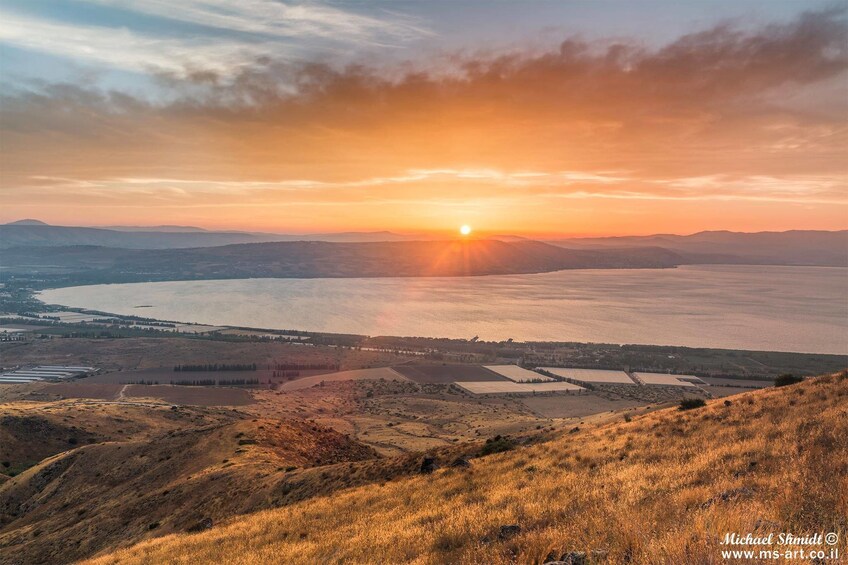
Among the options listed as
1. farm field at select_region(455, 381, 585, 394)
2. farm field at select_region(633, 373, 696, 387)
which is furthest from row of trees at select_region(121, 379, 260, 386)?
farm field at select_region(633, 373, 696, 387)

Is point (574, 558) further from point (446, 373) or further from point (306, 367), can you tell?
point (306, 367)

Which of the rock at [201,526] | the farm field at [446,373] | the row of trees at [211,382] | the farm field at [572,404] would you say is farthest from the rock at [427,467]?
the row of trees at [211,382]

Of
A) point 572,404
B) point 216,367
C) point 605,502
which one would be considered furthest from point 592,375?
point 605,502

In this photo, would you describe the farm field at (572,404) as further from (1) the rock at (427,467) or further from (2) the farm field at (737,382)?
(1) the rock at (427,467)

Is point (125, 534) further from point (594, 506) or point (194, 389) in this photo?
point (194, 389)

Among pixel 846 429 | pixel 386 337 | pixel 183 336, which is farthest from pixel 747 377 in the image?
pixel 183 336

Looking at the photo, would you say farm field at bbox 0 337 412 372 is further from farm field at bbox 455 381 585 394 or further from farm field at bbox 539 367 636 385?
farm field at bbox 539 367 636 385
